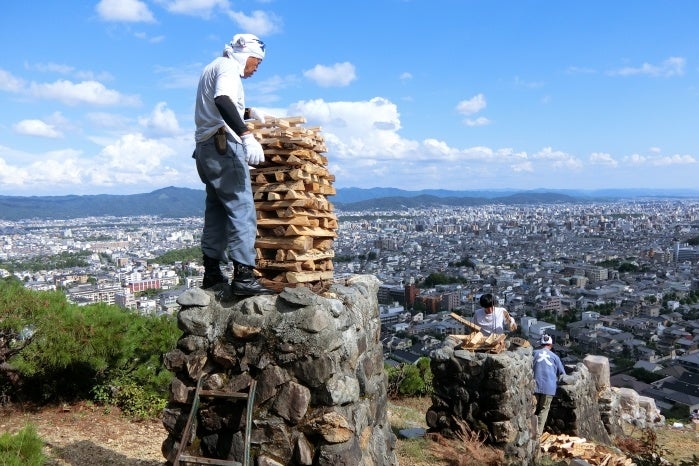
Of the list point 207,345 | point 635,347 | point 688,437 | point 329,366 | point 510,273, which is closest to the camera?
point 329,366

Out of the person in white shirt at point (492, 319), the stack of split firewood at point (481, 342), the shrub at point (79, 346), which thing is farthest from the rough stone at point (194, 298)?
the person in white shirt at point (492, 319)

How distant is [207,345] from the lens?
3.65m

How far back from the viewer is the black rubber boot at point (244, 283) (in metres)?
3.65

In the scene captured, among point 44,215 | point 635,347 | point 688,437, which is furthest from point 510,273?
point 44,215

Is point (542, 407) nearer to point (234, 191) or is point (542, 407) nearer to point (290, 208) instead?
point (290, 208)

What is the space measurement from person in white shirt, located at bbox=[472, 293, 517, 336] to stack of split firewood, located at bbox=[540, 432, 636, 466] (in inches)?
70.1

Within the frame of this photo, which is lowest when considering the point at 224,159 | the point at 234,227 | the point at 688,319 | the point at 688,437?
the point at 688,319

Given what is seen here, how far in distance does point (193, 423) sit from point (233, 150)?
1.85 meters

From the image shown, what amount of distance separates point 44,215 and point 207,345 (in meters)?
118

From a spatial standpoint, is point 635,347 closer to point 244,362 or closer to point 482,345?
point 482,345

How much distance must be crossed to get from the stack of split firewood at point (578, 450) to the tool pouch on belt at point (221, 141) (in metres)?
5.52

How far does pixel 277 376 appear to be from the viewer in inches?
134

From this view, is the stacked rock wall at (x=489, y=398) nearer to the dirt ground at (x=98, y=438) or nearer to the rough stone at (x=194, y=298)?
the dirt ground at (x=98, y=438)

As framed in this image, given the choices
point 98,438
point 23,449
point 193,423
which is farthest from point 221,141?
point 98,438
